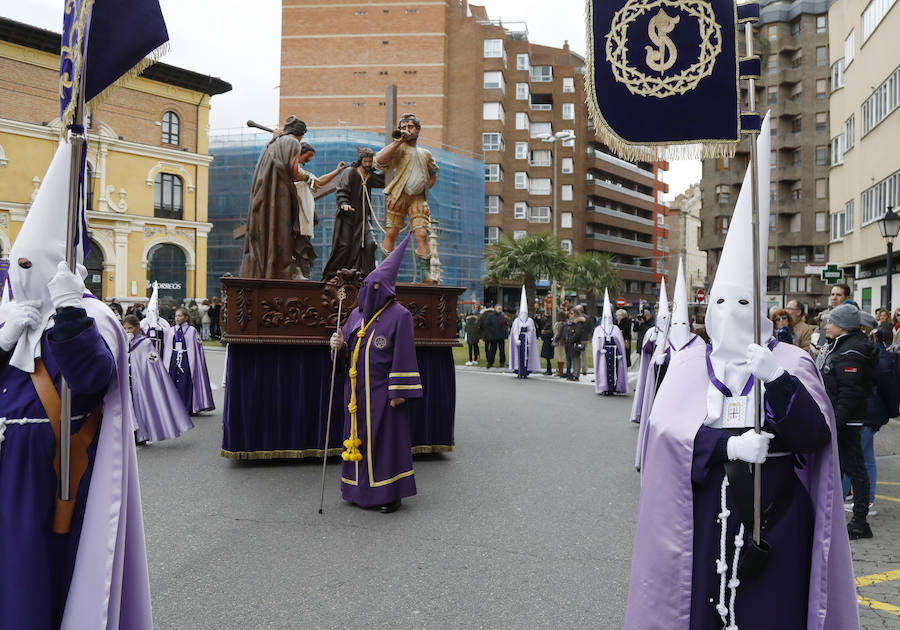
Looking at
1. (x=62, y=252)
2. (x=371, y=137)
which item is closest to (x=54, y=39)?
(x=371, y=137)

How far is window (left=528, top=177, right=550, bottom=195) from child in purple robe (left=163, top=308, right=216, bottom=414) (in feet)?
181

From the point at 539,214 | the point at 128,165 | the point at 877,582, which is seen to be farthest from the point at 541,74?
the point at 877,582

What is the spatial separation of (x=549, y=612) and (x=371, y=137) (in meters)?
43.5

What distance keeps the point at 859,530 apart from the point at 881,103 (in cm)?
2124

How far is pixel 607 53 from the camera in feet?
12.8

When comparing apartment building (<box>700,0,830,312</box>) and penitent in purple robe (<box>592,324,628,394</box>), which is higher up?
apartment building (<box>700,0,830,312</box>)

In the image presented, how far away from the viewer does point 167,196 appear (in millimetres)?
42781

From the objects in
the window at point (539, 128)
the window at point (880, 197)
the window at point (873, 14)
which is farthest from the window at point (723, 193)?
the window at point (880, 197)

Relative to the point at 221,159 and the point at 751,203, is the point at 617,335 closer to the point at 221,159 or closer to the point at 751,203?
the point at 751,203

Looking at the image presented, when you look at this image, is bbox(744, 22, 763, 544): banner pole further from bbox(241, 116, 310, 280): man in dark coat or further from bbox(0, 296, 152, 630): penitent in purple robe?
bbox(241, 116, 310, 280): man in dark coat

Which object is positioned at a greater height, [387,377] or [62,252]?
[62,252]

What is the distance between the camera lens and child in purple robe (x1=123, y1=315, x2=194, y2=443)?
9641 mm

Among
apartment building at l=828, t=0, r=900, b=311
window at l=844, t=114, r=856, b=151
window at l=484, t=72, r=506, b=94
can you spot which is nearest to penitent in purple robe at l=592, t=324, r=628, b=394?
apartment building at l=828, t=0, r=900, b=311

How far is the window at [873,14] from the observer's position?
2208 centimetres
